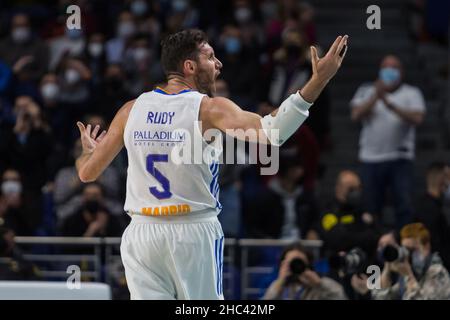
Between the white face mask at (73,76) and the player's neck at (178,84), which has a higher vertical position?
the white face mask at (73,76)

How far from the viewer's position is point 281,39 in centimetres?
1553

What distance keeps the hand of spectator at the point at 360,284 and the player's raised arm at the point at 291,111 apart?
11.6 feet

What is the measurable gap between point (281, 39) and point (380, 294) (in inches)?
241

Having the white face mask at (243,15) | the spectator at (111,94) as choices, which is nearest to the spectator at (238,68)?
the white face mask at (243,15)

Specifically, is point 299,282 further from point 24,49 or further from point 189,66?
point 24,49

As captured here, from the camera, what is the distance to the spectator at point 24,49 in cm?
1566

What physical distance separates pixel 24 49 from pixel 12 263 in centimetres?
550

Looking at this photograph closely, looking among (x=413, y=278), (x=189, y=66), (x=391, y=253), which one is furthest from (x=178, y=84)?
(x=413, y=278)

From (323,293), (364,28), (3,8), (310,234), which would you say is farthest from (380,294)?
(3,8)

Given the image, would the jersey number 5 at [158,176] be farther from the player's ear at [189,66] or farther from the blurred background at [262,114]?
the blurred background at [262,114]

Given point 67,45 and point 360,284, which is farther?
point 67,45

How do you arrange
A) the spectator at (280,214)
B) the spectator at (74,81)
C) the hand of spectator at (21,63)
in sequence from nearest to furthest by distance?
the spectator at (280,214)
the spectator at (74,81)
the hand of spectator at (21,63)

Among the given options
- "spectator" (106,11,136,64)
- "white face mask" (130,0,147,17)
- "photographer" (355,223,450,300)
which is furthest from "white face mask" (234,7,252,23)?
"photographer" (355,223,450,300)

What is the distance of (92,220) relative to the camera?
12883mm
